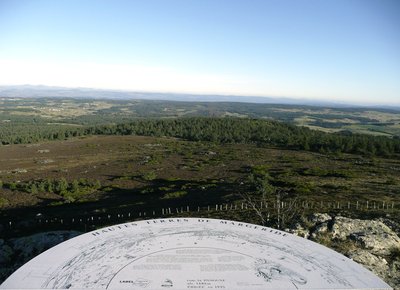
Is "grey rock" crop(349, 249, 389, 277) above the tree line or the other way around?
above

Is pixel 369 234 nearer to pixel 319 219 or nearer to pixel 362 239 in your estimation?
pixel 362 239

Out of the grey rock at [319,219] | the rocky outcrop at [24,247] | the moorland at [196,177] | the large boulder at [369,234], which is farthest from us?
the moorland at [196,177]

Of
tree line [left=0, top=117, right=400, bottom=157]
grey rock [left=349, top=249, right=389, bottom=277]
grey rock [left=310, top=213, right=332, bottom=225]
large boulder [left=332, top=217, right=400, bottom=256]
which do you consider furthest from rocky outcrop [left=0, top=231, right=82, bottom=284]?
tree line [left=0, top=117, right=400, bottom=157]

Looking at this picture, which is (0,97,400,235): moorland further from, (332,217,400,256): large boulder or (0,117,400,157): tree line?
(332,217,400,256): large boulder

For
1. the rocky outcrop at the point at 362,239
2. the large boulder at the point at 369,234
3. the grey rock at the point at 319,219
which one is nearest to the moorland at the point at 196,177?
the grey rock at the point at 319,219

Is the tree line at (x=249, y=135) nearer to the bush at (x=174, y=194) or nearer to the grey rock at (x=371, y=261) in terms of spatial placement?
the bush at (x=174, y=194)
